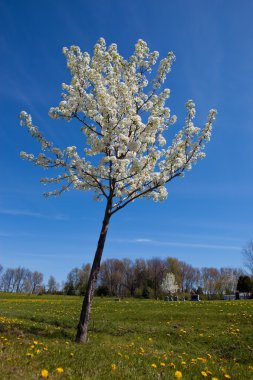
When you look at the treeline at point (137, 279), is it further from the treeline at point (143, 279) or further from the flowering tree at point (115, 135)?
the flowering tree at point (115, 135)

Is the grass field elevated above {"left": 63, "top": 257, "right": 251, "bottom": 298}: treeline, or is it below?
below

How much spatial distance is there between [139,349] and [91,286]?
287 cm

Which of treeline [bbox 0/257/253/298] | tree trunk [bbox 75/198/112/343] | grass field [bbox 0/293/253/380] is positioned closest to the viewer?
grass field [bbox 0/293/253/380]

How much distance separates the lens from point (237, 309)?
66.3 ft

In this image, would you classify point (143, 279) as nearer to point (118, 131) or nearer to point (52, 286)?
point (52, 286)

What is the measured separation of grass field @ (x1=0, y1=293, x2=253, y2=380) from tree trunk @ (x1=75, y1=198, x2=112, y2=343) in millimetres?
432

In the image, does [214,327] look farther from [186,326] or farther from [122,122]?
[122,122]

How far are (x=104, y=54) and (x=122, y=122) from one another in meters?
3.64

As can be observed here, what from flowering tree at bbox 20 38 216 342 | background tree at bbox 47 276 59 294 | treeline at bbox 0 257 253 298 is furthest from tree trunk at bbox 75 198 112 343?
background tree at bbox 47 276 59 294

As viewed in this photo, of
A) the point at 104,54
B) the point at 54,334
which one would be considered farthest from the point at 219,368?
the point at 104,54

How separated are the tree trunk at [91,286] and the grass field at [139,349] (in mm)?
432

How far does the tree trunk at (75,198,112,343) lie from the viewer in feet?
35.2

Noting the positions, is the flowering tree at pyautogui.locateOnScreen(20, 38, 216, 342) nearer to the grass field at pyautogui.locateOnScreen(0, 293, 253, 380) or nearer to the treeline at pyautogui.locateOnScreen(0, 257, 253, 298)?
the grass field at pyautogui.locateOnScreen(0, 293, 253, 380)

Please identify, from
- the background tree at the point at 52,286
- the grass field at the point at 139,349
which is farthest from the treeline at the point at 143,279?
the grass field at the point at 139,349
